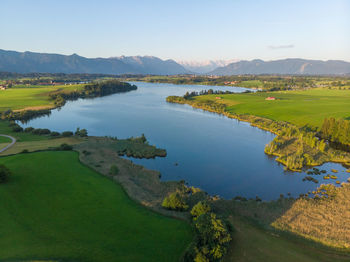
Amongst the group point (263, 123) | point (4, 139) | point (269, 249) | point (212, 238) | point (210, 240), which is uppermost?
point (212, 238)

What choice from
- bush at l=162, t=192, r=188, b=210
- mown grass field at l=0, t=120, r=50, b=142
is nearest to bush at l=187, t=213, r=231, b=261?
bush at l=162, t=192, r=188, b=210

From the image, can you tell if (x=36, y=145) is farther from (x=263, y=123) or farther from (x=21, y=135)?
(x=263, y=123)

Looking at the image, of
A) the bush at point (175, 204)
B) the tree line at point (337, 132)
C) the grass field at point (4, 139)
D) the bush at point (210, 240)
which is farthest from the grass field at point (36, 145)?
the tree line at point (337, 132)

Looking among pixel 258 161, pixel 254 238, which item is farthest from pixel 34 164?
pixel 258 161

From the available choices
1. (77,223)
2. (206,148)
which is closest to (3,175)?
(77,223)

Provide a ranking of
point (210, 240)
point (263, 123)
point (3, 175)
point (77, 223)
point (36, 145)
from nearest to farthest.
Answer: point (210, 240), point (77, 223), point (3, 175), point (36, 145), point (263, 123)

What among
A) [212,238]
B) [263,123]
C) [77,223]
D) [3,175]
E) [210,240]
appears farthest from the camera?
[263,123]

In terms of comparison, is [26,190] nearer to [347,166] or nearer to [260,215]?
[260,215]
